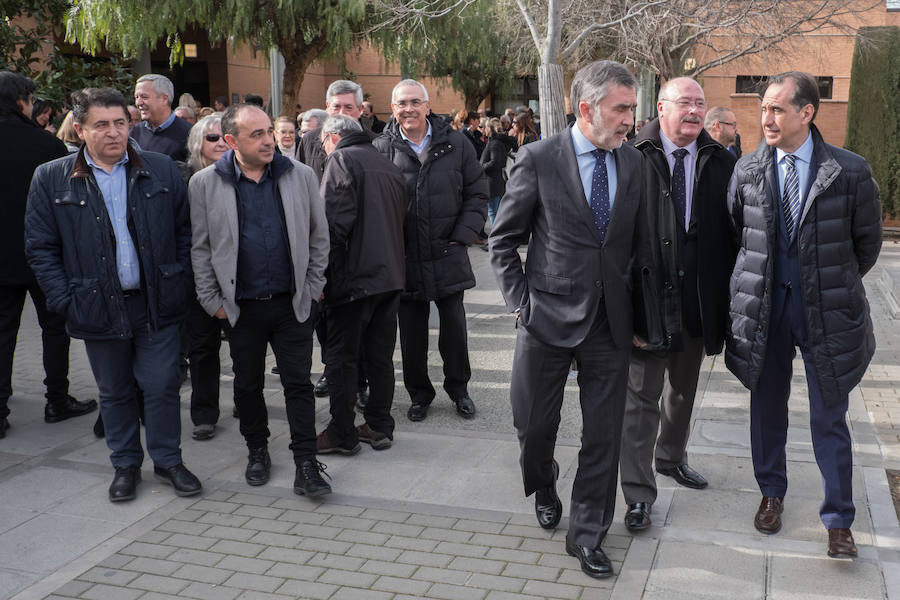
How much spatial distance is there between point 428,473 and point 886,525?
2.22 metres

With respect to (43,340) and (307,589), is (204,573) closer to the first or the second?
(307,589)

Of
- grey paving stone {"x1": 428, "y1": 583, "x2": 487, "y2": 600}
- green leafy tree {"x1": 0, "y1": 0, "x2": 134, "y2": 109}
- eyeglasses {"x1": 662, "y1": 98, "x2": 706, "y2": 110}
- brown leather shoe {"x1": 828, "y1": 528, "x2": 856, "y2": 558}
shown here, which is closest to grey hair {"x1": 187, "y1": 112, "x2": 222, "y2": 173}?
eyeglasses {"x1": 662, "y1": 98, "x2": 706, "y2": 110}

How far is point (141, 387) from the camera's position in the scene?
4.85 m

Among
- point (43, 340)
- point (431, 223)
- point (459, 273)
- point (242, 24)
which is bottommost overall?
point (43, 340)

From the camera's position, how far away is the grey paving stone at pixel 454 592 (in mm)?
3705

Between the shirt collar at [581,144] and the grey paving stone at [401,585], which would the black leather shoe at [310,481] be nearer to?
the grey paving stone at [401,585]

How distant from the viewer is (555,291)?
382 centimetres

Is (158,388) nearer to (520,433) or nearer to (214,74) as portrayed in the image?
(520,433)

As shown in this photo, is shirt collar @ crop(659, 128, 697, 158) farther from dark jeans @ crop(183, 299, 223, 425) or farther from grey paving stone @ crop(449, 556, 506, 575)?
dark jeans @ crop(183, 299, 223, 425)

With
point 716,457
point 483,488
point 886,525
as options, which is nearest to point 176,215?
point 483,488

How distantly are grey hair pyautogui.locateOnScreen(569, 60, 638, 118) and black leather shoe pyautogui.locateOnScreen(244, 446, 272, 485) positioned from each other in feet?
8.27

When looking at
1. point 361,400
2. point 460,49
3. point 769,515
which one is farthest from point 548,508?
point 460,49

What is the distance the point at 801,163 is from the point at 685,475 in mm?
1682

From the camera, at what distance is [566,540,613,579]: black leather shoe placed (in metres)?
3.83
